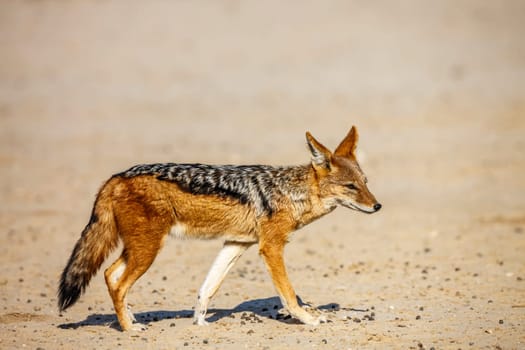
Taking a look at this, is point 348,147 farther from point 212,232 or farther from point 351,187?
point 212,232

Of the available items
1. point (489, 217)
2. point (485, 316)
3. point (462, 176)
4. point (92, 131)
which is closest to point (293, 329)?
point (485, 316)

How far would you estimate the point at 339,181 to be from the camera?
9008 mm

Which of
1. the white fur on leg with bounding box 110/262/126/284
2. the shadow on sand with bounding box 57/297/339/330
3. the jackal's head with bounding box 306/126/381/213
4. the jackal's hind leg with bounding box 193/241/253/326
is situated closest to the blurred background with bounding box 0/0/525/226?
the shadow on sand with bounding box 57/297/339/330

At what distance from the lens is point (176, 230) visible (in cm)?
865

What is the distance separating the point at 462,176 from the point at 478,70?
10.1m

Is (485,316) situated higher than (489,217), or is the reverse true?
(489,217)

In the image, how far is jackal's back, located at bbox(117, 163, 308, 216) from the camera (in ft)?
28.3

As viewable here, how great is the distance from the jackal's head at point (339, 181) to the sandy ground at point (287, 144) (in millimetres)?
1219

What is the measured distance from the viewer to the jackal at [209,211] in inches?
330

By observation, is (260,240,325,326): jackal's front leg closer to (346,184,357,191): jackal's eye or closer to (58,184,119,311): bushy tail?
(346,184,357,191): jackal's eye

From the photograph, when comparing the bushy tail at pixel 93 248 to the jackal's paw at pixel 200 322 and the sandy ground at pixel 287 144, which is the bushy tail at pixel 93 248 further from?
the jackal's paw at pixel 200 322

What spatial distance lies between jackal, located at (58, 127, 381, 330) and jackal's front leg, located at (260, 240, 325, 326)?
10mm

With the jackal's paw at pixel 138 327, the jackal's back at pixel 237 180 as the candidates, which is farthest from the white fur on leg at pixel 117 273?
the jackal's back at pixel 237 180

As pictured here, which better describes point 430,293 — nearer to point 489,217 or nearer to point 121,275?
point 121,275
